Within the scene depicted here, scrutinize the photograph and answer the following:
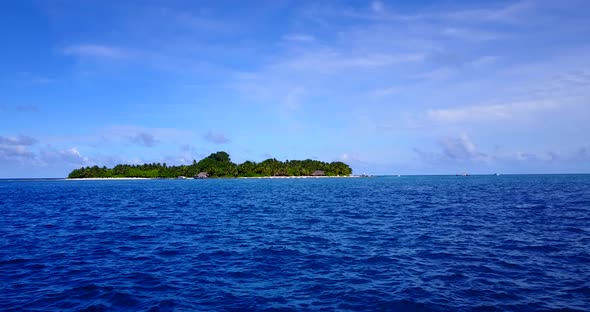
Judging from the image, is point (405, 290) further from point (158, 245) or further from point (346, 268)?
point (158, 245)

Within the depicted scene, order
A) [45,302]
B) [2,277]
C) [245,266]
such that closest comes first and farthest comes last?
[45,302]
[2,277]
[245,266]

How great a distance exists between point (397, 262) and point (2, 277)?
2196 cm

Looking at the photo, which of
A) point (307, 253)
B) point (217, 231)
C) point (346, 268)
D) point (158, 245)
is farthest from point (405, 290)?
point (217, 231)

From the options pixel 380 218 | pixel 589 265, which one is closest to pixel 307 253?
pixel 589 265

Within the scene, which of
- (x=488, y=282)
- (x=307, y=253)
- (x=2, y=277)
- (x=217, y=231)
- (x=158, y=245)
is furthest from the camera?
(x=217, y=231)

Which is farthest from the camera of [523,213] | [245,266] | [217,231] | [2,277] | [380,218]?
[523,213]

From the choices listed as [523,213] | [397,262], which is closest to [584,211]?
[523,213]

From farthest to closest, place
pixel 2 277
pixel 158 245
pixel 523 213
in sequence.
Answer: pixel 523 213 → pixel 158 245 → pixel 2 277

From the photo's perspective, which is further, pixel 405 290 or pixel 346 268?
pixel 346 268

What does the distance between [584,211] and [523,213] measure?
26.9 feet

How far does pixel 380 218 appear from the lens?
43.1 metres

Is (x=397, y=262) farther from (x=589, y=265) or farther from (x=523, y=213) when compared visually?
(x=523, y=213)

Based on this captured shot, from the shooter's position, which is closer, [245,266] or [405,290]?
[405,290]

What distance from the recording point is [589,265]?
71.2ft
